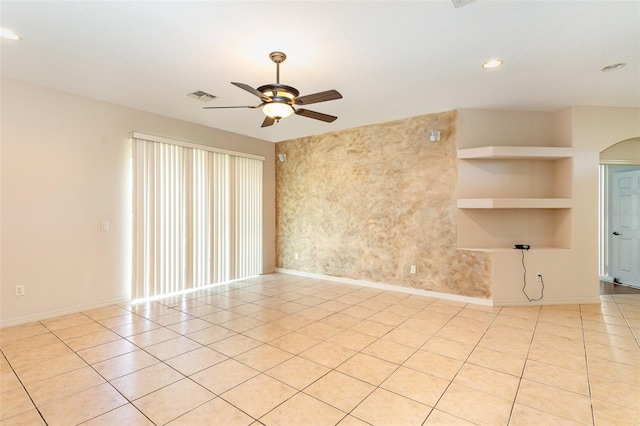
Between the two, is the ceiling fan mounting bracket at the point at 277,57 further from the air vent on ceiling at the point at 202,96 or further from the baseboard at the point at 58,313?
the baseboard at the point at 58,313

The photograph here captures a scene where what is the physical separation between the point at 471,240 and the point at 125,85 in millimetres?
5156

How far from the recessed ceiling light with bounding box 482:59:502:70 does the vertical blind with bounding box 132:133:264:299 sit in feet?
14.0

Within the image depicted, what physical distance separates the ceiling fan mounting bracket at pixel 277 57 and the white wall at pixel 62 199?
274 centimetres

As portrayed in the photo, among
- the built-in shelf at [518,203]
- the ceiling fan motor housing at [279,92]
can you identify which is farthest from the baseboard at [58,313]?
→ the built-in shelf at [518,203]

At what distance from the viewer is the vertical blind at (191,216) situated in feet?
14.5

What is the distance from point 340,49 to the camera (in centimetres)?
276

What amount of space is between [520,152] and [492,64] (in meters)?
1.63

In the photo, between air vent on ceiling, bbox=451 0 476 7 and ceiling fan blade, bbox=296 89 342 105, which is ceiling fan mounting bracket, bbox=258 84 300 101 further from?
air vent on ceiling, bbox=451 0 476 7

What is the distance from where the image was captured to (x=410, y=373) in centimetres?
242

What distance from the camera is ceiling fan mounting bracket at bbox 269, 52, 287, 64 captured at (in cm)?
279

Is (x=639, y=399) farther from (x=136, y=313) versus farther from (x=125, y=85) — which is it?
(x=125, y=85)

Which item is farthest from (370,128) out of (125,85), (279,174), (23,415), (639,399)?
(23,415)

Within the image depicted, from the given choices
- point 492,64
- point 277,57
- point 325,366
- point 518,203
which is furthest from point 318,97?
point 518,203

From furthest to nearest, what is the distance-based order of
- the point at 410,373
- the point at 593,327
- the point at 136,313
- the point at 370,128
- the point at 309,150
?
1. the point at 309,150
2. the point at 370,128
3. the point at 136,313
4. the point at 593,327
5. the point at 410,373
